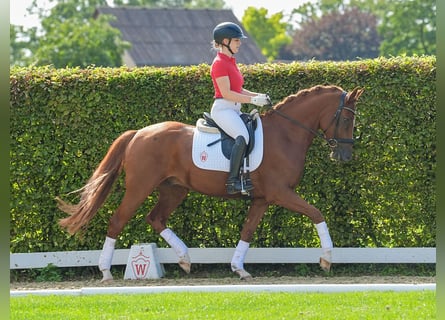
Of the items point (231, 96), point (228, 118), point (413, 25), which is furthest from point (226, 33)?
point (413, 25)

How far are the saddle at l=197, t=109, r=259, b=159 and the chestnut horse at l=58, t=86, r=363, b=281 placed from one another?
182 mm

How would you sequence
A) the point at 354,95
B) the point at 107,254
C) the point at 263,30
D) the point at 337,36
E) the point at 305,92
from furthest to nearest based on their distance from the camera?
the point at 263,30 → the point at 337,36 → the point at 107,254 → the point at 305,92 → the point at 354,95

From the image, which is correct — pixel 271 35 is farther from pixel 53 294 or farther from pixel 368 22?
pixel 53 294

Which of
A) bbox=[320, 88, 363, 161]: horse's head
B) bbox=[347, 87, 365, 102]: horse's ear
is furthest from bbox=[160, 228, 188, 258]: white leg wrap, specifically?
bbox=[347, 87, 365, 102]: horse's ear

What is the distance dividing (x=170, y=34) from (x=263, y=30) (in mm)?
25540

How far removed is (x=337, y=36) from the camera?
7831 cm

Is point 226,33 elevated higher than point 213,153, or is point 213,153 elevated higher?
point 226,33

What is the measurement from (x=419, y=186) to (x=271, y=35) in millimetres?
73962

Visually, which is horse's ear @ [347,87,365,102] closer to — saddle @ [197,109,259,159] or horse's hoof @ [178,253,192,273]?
saddle @ [197,109,259,159]

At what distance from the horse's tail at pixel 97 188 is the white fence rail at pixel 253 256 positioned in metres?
0.76

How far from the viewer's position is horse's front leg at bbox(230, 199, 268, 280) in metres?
11.6

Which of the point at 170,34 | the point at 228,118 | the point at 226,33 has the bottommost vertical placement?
the point at 228,118

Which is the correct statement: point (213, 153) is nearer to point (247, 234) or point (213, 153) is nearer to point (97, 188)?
point (247, 234)

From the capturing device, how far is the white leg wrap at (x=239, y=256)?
11.6 m
